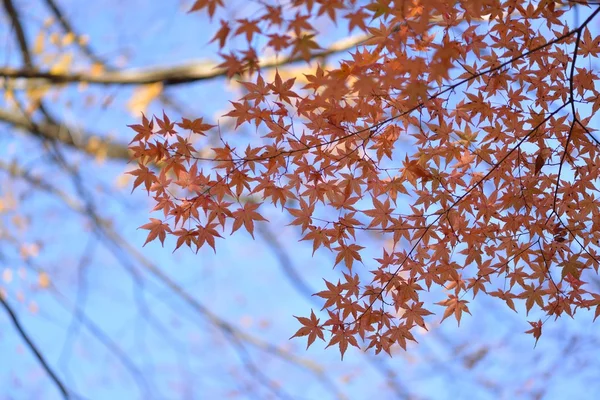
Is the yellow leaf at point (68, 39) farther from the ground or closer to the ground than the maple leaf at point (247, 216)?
farther from the ground

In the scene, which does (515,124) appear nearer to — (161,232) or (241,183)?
(241,183)

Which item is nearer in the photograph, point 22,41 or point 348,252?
point 348,252

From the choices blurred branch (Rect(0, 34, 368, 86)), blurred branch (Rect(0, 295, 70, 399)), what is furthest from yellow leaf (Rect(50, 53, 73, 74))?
blurred branch (Rect(0, 295, 70, 399))

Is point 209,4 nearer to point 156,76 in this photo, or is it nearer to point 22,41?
point 156,76

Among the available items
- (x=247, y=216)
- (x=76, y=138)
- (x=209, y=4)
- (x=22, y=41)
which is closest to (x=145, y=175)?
(x=247, y=216)

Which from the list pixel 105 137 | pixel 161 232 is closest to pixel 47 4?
pixel 105 137

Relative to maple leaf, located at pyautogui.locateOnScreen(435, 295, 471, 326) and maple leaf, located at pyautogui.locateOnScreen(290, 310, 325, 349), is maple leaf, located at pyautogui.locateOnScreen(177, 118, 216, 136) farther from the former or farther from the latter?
maple leaf, located at pyautogui.locateOnScreen(435, 295, 471, 326)

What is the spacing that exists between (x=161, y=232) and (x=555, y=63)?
1219 millimetres

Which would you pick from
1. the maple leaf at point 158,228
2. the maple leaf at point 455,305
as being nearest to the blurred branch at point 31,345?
the maple leaf at point 158,228

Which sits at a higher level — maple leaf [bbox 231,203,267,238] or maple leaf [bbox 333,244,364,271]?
maple leaf [bbox 231,203,267,238]

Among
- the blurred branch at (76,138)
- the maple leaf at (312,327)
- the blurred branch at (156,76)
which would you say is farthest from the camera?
the blurred branch at (76,138)

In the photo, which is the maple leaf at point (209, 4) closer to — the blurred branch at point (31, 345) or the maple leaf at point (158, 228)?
the maple leaf at point (158, 228)

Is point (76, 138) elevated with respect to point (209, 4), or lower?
elevated

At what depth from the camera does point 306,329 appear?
5.49ft
